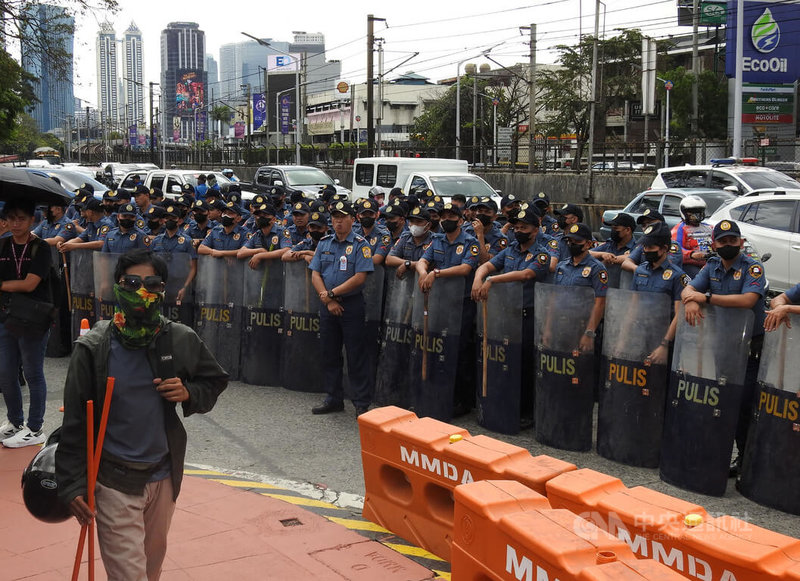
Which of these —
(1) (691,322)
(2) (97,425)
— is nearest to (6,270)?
(2) (97,425)

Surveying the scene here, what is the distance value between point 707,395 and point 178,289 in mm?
6220

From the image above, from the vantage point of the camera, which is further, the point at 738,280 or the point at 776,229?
the point at 776,229

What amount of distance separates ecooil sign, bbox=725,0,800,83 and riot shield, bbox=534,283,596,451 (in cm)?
3011

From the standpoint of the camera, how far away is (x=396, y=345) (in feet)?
29.3

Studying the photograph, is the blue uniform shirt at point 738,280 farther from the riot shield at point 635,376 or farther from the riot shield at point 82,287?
the riot shield at point 82,287

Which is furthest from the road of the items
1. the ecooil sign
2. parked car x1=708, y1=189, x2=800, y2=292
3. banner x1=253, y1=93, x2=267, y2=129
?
banner x1=253, y1=93, x2=267, y2=129

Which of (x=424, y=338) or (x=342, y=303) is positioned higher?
(x=342, y=303)

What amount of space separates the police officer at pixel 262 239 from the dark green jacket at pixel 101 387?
5739 mm

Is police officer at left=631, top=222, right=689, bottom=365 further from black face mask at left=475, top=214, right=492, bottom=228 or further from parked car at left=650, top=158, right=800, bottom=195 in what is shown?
parked car at left=650, top=158, right=800, bottom=195

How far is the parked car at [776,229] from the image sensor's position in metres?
13.8

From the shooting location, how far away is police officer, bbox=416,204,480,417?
8.38 meters

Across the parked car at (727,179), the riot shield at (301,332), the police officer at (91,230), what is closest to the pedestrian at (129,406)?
the riot shield at (301,332)

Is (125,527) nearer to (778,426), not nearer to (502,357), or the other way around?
(778,426)

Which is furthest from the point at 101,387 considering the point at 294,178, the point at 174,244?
the point at 294,178
